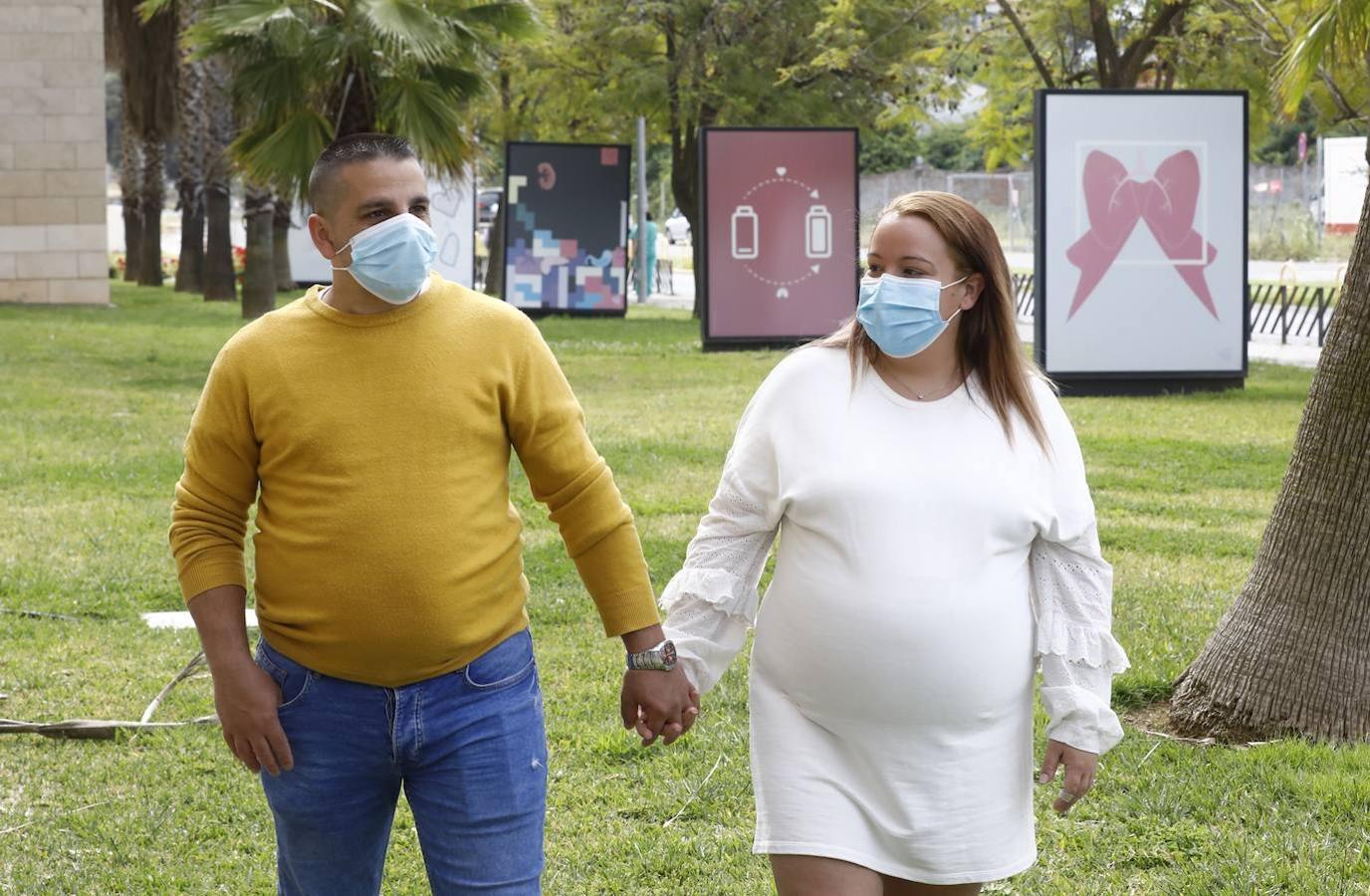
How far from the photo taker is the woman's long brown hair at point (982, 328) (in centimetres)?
311

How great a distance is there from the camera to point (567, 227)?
90.5ft

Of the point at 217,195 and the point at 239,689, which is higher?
the point at 217,195

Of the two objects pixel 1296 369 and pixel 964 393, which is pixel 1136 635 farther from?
pixel 1296 369

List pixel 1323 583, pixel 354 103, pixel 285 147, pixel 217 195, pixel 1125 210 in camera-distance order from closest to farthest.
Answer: pixel 1323 583 → pixel 1125 210 → pixel 285 147 → pixel 354 103 → pixel 217 195

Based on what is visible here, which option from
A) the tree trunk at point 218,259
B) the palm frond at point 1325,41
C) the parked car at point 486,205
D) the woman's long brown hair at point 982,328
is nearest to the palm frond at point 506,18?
the palm frond at point 1325,41

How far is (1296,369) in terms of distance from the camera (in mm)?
18516

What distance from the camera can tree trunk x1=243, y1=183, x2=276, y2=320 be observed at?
83.2ft

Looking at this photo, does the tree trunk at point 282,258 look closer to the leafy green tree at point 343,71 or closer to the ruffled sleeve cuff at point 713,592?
the leafy green tree at point 343,71

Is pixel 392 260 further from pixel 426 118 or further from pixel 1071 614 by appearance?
pixel 426 118

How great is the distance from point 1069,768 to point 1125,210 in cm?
1337

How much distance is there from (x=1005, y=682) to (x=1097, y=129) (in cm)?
1349

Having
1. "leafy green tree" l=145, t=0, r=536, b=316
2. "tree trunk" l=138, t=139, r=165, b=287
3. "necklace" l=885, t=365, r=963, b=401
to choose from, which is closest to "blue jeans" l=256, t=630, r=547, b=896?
"necklace" l=885, t=365, r=963, b=401

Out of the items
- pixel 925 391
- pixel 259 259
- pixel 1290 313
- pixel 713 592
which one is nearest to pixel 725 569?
pixel 713 592

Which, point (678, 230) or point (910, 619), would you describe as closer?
point (910, 619)
